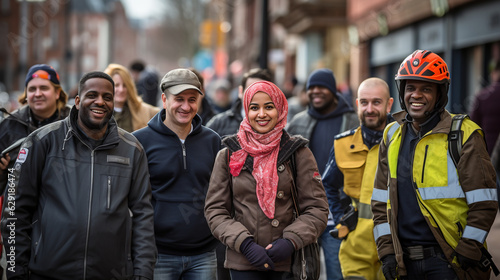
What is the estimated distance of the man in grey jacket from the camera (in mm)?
4098

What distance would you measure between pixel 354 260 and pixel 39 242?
2.59 m

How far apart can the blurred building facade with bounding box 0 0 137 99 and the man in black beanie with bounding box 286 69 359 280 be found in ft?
78.9

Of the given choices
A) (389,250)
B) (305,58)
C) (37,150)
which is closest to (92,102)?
(37,150)

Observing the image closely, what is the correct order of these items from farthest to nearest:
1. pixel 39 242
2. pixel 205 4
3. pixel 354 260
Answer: pixel 205 4 → pixel 354 260 → pixel 39 242

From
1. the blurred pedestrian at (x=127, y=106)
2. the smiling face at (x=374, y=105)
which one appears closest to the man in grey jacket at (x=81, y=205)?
the smiling face at (x=374, y=105)

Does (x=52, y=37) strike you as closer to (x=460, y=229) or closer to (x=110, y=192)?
(x=110, y=192)

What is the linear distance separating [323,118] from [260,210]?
2.90 metres

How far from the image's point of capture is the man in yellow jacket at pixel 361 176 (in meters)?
5.63

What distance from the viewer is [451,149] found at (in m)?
4.36

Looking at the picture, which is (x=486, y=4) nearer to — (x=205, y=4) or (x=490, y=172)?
(x=490, y=172)

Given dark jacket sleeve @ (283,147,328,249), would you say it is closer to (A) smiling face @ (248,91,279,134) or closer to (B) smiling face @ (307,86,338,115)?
(A) smiling face @ (248,91,279,134)

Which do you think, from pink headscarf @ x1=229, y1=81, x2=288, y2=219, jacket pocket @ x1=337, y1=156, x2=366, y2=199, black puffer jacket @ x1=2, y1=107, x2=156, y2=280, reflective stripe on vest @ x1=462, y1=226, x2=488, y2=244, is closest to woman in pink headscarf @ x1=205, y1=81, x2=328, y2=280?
pink headscarf @ x1=229, y1=81, x2=288, y2=219

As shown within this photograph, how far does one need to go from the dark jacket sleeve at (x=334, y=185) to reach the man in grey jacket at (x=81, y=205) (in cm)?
208

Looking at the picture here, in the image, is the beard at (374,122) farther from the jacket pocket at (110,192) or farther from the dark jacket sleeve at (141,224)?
the jacket pocket at (110,192)
